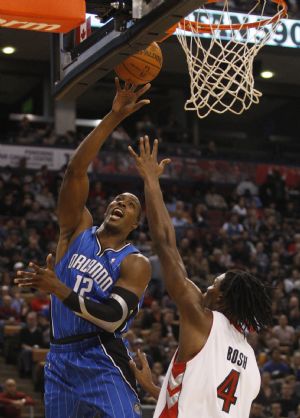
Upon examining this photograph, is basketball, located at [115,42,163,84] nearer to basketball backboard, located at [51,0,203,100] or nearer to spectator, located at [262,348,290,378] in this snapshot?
basketball backboard, located at [51,0,203,100]

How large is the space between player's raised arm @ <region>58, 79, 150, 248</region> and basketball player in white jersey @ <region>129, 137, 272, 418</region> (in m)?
0.64

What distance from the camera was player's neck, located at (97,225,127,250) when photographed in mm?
4730

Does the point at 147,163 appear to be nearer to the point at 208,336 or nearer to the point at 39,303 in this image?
the point at 208,336

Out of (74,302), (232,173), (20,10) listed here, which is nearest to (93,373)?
(74,302)

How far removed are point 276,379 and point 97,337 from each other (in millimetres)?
7949

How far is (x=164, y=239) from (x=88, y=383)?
0.92 metres

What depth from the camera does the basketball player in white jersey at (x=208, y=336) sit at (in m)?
3.93

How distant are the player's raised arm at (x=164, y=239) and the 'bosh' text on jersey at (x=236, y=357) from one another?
0.25 m

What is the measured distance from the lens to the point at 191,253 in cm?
1582

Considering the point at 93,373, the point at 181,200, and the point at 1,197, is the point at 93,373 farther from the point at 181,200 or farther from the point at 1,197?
the point at 181,200

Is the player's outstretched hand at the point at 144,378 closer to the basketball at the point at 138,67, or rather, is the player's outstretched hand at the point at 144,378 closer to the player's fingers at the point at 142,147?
the player's fingers at the point at 142,147

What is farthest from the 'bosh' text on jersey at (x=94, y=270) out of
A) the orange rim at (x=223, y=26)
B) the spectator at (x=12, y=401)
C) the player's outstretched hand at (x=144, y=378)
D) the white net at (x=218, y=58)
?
the spectator at (x=12, y=401)

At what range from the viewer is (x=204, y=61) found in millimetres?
7074

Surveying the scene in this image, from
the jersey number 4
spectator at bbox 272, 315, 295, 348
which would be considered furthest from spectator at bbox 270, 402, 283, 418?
the jersey number 4
